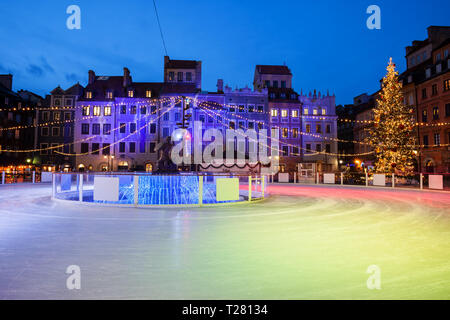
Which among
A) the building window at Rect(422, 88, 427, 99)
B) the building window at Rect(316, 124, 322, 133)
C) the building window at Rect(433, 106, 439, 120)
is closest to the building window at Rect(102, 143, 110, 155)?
the building window at Rect(316, 124, 322, 133)

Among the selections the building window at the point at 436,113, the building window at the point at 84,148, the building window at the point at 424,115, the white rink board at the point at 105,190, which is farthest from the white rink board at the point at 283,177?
the building window at the point at 84,148

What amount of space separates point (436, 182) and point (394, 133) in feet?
25.9

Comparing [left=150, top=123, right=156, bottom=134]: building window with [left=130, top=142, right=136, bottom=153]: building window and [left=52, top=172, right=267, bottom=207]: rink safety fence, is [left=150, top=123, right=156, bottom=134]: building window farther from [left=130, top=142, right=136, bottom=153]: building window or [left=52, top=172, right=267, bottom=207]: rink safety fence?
[left=52, top=172, right=267, bottom=207]: rink safety fence

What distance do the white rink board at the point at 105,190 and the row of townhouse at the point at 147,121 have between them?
32447 millimetres

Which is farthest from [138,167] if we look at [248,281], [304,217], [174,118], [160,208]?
[248,281]

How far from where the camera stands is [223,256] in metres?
4.78

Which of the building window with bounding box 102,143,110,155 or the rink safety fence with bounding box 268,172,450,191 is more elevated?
the building window with bounding box 102,143,110,155

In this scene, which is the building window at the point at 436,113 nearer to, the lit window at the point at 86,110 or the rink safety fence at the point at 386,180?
the rink safety fence at the point at 386,180

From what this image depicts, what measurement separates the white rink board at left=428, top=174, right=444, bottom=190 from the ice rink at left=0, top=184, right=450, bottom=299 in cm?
1676

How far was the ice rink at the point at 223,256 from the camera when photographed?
11.1ft

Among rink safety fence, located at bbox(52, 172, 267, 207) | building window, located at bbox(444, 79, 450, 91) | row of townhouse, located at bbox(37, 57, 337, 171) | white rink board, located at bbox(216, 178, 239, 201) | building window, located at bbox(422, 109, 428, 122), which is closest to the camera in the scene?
rink safety fence, located at bbox(52, 172, 267, 207)

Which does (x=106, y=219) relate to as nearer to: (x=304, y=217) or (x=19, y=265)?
(x=19, y=265)

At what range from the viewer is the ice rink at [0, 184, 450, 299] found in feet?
11.1

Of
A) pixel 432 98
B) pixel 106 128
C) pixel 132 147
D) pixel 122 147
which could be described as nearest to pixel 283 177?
pixel 432 98
